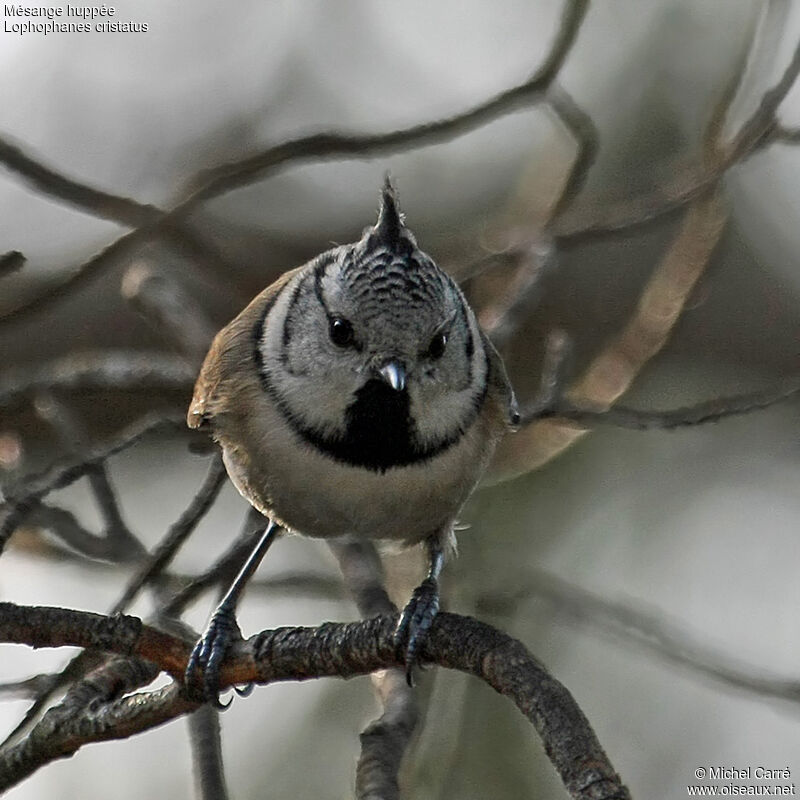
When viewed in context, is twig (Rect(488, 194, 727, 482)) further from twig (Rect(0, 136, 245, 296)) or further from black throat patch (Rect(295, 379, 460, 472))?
twig (Rect(0, 136, 245, 296))

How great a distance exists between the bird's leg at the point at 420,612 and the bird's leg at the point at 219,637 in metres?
0.32

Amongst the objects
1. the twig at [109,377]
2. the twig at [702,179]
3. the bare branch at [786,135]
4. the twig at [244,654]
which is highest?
the twig at [702,179]

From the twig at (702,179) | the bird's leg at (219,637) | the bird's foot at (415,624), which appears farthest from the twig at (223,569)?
the twig at (702,179)

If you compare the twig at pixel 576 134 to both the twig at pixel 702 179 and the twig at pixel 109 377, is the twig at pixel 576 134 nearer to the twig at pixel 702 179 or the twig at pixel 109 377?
the twig at pixel 702 179

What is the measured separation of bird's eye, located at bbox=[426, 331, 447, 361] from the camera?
2.28 meters

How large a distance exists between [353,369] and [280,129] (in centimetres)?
175

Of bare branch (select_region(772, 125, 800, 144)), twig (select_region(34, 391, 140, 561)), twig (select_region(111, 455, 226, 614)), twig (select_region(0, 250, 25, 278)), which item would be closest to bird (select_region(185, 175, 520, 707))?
twig (select_region(111, 455, 226, 614))

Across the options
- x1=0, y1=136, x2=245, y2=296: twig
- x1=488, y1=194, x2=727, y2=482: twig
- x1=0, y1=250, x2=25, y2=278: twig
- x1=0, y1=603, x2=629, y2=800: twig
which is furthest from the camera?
x1=488, y1=194, x2=727, y2=482: twig

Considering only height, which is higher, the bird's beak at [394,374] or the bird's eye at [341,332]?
the bird's eye at [341,332]

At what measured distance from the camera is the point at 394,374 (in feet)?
7.09

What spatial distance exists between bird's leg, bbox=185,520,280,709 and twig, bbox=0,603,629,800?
1.0 inches

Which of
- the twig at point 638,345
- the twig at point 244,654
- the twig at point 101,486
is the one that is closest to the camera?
the twig at point 244,654

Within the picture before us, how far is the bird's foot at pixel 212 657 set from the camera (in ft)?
6.20

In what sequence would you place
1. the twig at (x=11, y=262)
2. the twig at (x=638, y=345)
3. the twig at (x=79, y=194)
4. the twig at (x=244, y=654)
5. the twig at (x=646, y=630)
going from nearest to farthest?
the twig at (x=244, y=654) → the twig at (x=11, y=262) → the twig at (x=79, y=194) → the twig at (x=646, y=630) → the twig at (x=638, y=345)
